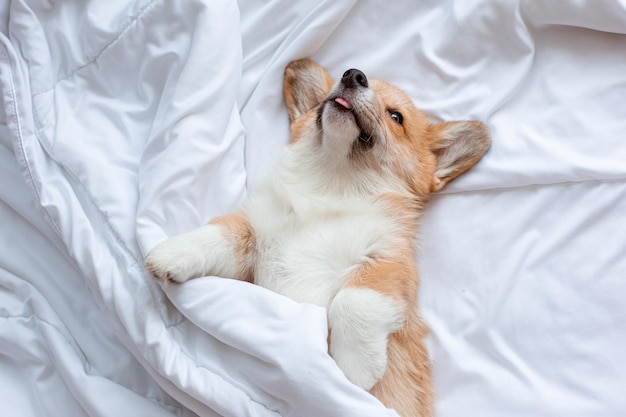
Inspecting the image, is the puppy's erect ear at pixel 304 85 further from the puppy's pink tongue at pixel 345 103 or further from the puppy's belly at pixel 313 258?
the puppy's belly at pixel 313 258

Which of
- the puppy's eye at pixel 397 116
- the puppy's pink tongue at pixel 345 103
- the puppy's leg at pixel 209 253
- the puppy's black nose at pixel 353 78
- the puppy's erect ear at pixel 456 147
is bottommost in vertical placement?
the puppy's leg at pixel 209 253

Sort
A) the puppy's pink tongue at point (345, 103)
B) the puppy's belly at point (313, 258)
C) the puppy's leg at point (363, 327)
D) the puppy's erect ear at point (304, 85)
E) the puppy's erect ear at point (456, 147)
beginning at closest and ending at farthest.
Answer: the puppy's leg at point (363, 327)
the puppy's belly at point (313, 258)
the puppy's pink tongue at point (345, 103)
the puppy's erect ear at point (456, 147)
the puppy's erect ear at point (304, 85)

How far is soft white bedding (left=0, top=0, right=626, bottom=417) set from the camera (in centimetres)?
182

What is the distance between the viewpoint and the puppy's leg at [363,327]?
1.73 m

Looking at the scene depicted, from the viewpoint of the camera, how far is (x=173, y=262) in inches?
69.8

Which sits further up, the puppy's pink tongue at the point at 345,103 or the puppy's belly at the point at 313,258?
the puppy's pink tongue at the point at 345,103

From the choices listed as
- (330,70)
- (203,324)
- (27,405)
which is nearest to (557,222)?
(330,70)

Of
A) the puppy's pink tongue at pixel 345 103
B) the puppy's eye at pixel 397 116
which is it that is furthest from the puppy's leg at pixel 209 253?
the puppy's eye at pixel 397 116

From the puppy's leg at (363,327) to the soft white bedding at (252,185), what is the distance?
0.08 m

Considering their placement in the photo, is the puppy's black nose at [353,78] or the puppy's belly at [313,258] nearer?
the puppy's belly at [313,258]

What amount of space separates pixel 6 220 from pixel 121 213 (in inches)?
22.8

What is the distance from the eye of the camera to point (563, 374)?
6.44 feet

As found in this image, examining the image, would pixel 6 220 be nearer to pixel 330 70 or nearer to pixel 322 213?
pixel 322 213

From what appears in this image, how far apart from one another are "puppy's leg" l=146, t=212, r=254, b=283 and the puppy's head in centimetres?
41
